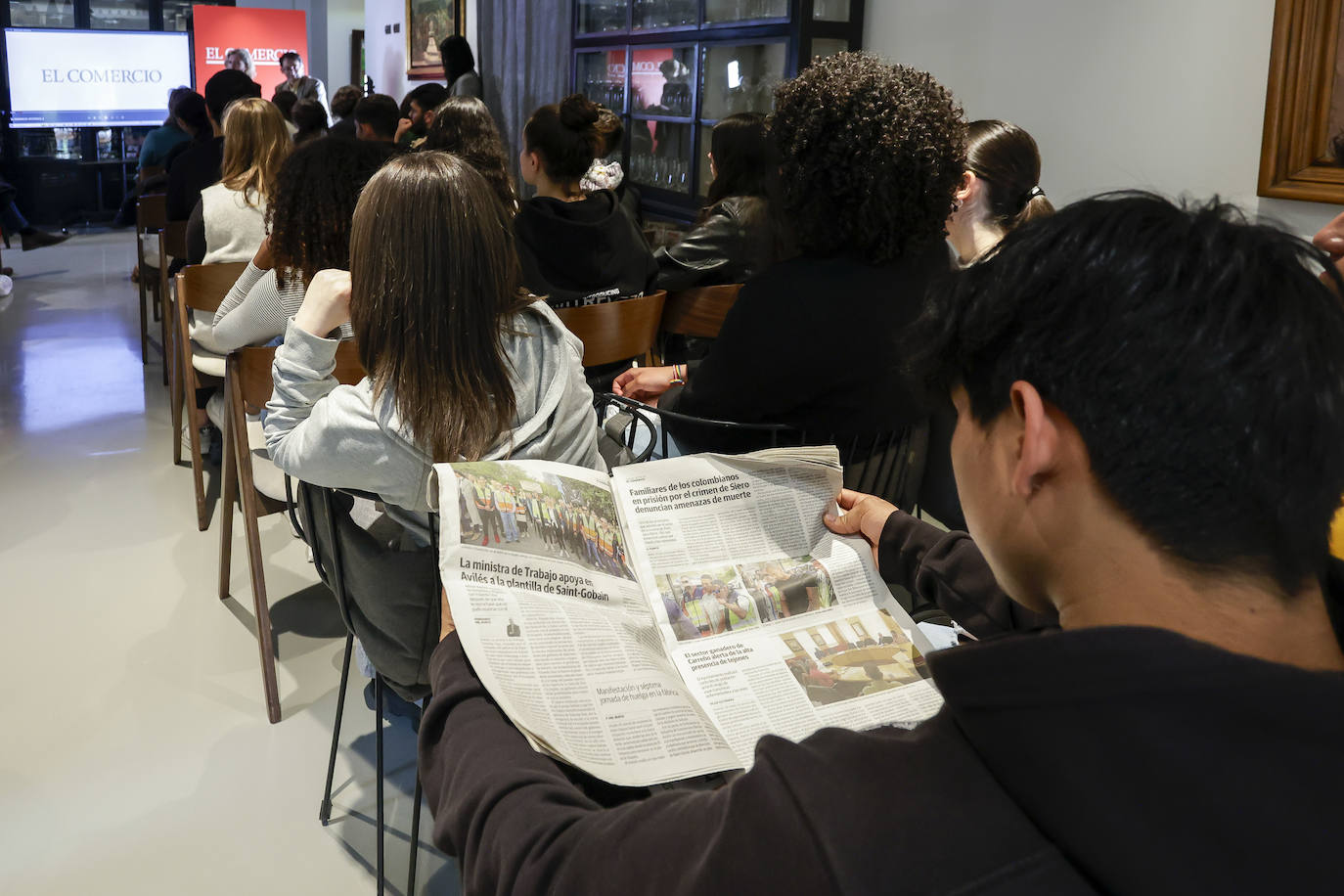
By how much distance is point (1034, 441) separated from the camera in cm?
60

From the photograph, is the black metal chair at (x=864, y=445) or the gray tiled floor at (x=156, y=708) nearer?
the black metal chair at (x=864, y=445)

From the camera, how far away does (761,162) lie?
10.7 feet

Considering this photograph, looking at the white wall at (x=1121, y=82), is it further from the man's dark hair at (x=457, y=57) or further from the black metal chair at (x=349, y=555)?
the man's dark hair at (x=457, y=57)

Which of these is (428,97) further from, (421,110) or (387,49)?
(387,49)

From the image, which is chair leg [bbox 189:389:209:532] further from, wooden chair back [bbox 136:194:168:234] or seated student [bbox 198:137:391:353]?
wooden chair back [bbox 136:194:168:234]

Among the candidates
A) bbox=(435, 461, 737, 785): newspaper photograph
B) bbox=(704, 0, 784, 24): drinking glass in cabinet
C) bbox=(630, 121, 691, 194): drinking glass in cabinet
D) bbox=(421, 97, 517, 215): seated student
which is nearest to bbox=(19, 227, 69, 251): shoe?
bbox=(630, 121, 691, 194): drinking glass in cabinet

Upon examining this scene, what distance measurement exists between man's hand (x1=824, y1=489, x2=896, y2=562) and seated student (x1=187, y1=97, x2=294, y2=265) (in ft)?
8.63

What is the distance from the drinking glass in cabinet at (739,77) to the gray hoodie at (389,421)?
2.99m

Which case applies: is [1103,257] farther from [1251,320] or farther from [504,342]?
[504,342]

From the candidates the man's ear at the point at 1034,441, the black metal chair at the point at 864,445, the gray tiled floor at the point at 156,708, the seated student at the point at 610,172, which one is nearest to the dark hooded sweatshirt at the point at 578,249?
the seated student at the point at 610,172

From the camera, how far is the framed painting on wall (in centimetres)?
768

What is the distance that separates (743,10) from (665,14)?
0.75 m

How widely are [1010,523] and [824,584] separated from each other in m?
0.51

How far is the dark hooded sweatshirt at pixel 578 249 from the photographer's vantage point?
2928mm
